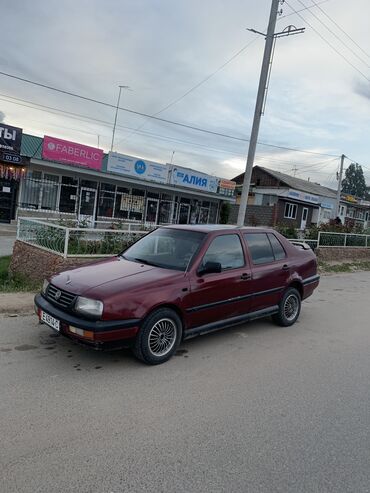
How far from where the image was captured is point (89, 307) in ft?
14.4

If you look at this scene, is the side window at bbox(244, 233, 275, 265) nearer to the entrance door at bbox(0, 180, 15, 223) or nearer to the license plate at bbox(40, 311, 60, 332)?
the license plate at bbox(40, 311, 60, 332)

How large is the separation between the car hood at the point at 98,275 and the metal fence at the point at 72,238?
3.11 metres

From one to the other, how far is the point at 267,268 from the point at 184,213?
23.5m

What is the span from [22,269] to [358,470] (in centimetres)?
791

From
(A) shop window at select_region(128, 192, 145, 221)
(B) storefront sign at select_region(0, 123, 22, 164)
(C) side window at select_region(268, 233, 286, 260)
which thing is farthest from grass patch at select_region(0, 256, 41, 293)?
(A) shop window at select_region(128, 192, 145, 221)

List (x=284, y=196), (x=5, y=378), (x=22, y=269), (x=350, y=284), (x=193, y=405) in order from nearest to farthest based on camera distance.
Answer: (x=193, y=405) → (x=5, y=378) → (x=22, y=269) → (x=350, y=284) → (x=284, y=196)

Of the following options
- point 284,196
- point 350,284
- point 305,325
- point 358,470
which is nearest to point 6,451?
point 358,470

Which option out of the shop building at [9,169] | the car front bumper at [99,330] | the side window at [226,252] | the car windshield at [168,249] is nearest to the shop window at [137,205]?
the shop building at [9,169]

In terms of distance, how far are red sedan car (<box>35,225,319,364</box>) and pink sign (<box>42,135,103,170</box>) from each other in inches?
620

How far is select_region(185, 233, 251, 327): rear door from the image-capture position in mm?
5145

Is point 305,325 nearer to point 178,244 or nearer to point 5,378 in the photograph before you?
point 178,244

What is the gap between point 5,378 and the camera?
4.16 m

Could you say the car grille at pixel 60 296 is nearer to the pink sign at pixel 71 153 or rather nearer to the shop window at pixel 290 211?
the pink sign at pixel 71 153

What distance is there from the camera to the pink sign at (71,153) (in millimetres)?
20141
